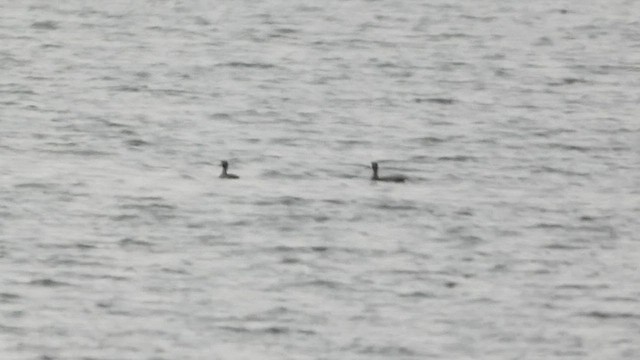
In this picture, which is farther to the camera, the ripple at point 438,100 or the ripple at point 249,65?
the ripple at point 249,65

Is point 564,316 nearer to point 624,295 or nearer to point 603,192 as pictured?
point 624,295

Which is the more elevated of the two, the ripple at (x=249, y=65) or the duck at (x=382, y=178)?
the duck at (x=382, y=178)

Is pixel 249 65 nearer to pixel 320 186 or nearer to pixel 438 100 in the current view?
pixel 438 100

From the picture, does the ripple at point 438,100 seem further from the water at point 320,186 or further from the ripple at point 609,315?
the ripple at point 609,315

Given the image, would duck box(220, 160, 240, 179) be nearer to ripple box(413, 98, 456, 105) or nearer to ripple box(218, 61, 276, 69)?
ripple box(413, 98, 456, 105)

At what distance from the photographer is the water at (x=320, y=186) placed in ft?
76.4

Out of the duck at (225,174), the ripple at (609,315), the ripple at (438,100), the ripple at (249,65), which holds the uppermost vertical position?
the ripple at (609,315)

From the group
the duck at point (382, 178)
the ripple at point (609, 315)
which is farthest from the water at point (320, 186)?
the duck at point (382, 178)

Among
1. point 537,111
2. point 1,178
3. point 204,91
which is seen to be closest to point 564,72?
point 537,111

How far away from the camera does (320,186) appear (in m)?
30.9

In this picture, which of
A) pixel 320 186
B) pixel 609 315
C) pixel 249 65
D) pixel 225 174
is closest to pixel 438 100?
pixel 249 65

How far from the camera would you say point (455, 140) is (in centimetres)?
3459

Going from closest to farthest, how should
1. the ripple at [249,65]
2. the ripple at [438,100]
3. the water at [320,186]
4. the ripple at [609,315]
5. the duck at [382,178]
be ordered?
the water at [320,186]
the ripple at [609,315]
the duck at [382,178]
the ripple at [438,100]
the ripple at [249,65]

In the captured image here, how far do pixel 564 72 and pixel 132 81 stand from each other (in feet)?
29.7
